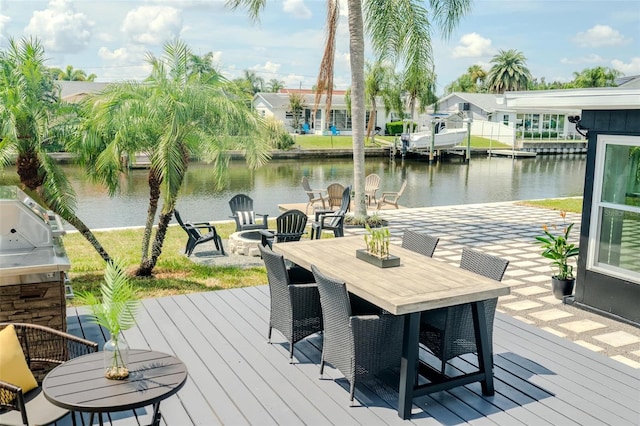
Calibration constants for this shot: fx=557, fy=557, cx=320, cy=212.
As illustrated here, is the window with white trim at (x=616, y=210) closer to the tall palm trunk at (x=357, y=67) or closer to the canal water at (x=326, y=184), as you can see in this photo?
the tall palm trunk at (x=357, y=67)

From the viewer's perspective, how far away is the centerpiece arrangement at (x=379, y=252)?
4.39 m

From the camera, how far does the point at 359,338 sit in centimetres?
360

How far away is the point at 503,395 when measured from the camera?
387 cm

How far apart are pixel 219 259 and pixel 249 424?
5.66 metres

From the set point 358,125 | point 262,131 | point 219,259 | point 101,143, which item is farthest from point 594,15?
point 101,143

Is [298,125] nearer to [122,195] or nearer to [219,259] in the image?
[122,195]

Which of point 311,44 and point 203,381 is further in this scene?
point 311,44

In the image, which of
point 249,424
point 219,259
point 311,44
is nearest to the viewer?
point 249,424

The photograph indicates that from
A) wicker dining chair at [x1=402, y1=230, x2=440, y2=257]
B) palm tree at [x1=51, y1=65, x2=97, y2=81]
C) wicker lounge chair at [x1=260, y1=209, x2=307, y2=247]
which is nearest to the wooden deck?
wicker dining chair at [x1=402, y1=230, x2=440, y2=257]

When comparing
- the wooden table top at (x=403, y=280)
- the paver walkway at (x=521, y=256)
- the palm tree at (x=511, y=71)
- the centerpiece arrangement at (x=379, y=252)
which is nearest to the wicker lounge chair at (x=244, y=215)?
the paver walkway at (x=521, y=256)

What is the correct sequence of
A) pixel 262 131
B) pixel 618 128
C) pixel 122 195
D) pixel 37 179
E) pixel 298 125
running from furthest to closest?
pixel 298 125 < pixel 122 195 < pixel 262 131 < pixel 37 179 < pixel 618 128

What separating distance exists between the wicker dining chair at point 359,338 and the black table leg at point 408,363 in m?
0.11

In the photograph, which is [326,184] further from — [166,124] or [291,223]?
[166,124]

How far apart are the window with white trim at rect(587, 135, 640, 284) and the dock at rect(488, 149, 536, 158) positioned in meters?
32.7
